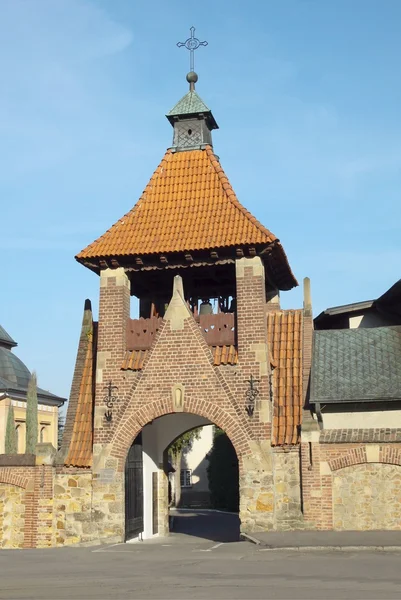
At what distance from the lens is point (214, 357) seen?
1755cm

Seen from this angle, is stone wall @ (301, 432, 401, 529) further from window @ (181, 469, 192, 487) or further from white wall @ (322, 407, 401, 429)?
window @ (181, 469, 192, 487)

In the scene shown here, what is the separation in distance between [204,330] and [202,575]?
300 inches

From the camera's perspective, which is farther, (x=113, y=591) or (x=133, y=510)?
(x=133, y=510)

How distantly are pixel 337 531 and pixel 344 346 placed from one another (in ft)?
17.0

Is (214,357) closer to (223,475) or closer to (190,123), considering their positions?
(190,123)

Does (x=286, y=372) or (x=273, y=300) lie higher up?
(x=273, y=300)

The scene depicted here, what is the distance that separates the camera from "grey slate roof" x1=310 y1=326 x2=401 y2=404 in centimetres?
1764

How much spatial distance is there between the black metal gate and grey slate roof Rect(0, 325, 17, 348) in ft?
96.9

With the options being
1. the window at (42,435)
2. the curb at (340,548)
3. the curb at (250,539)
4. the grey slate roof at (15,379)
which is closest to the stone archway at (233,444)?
the curb at (250,539)

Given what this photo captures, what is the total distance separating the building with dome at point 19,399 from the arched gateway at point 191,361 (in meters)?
21.9

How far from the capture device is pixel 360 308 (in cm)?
2294

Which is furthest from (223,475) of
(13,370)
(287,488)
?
(287,488)

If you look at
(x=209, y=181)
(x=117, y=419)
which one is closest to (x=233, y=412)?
(x=117, y=419)

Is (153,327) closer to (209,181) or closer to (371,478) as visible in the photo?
(209,181)
